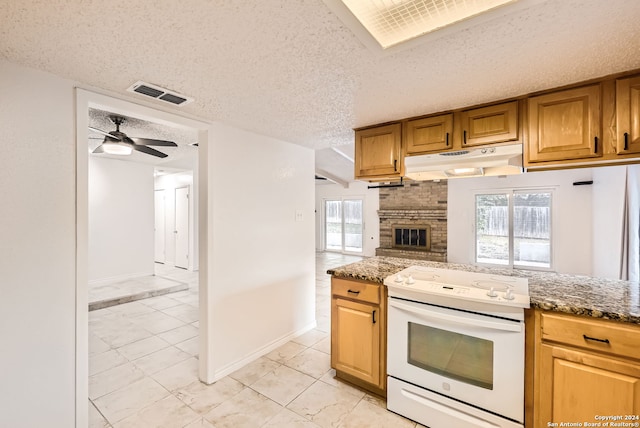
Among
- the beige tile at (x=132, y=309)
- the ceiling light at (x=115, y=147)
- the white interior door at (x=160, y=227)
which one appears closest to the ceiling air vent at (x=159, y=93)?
the ceiling light at (x=115, y=147)

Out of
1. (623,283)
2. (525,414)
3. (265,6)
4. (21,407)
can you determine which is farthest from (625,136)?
(21,407)

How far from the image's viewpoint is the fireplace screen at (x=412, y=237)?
22.7ft

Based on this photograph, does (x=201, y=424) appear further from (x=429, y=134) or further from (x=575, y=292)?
(x=429, y=134)

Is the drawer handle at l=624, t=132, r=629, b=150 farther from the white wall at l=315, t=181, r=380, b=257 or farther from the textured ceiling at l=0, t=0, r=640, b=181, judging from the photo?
the white wall at l=315, t=181, r=380, b=257

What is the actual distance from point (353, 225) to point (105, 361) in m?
7.34

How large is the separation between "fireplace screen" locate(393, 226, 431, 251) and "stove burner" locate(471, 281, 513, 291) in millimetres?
5199

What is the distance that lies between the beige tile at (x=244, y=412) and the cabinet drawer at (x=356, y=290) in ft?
3.11

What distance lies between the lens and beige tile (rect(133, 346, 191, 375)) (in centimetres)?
254

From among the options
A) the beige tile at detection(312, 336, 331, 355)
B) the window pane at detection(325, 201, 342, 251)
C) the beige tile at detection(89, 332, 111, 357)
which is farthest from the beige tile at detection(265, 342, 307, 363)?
the window pane at detection(325, 201, 342, 251)

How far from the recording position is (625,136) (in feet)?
5.10

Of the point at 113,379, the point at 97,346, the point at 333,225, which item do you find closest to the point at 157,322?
the point at 97,346

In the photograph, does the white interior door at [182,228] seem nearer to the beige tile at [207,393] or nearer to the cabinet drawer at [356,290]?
the beige tile at [207,393]

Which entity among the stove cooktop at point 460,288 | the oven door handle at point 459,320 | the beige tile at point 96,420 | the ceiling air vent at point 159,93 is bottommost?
the beige tile at point 96,420

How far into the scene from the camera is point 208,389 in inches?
87.5
